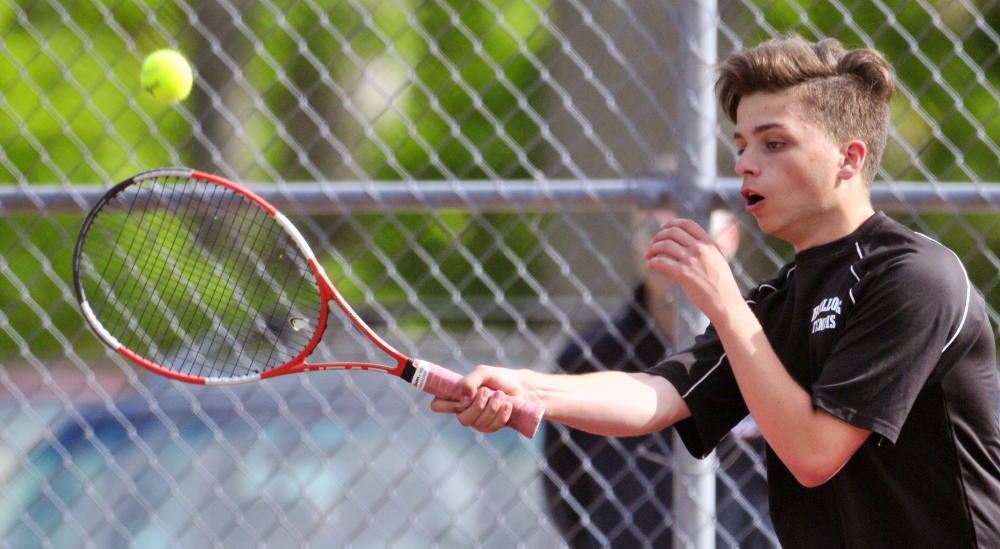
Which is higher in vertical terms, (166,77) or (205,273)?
(166,77)

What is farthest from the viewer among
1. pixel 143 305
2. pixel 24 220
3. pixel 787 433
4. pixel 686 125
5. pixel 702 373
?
pixel 24 220

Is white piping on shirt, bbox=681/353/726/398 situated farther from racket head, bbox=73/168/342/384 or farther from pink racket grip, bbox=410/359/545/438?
racket head, bbox=73/168/342/384

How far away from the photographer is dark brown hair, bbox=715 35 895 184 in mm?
1855

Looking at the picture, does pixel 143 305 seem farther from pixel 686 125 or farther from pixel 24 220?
pixel 24 220

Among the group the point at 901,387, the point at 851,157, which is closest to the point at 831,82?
the point at 851,157

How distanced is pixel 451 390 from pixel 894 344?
0.81 metres

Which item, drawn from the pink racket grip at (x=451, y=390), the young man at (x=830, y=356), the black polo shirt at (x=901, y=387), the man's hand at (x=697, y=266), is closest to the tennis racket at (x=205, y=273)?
the pink racket grip at (x=451, y=390)

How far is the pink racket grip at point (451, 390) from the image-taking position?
6.41 ft

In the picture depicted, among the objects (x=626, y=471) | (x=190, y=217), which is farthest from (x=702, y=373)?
(x=190, y=217)

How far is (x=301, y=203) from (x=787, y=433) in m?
1.36

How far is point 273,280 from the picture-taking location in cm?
259

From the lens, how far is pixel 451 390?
6.59 feet

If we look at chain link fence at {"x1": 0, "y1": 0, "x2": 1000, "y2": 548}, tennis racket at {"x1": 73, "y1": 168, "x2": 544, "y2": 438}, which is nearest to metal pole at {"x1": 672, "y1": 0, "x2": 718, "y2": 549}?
chain link fence at {"x1": 0, "y1": 0, "x2": 1000, "y2": 548}

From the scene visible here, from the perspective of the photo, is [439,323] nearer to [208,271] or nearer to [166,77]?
[208,271]
